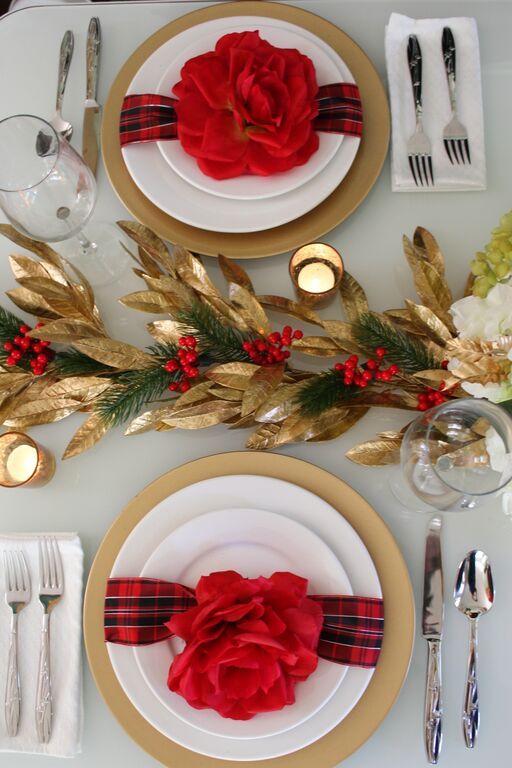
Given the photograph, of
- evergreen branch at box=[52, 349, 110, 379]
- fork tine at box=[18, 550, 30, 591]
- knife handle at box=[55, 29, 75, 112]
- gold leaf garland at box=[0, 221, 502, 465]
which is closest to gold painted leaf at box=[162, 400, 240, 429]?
gold leaf garland at box=[0, 221, 502, 465]

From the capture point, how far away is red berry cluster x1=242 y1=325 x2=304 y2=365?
0.71 meters

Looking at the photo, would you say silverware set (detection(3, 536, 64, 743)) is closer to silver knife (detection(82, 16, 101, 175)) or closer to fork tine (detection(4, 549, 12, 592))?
fork tine (detection(4, 549, 12, 592))

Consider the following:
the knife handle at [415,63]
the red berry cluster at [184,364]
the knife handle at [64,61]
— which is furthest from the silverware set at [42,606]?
the knife handle at [415,63]

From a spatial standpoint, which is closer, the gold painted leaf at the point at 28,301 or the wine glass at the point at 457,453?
the wine glass at the point at 457,453

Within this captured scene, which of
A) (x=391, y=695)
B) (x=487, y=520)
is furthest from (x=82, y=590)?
(x=487, y=520)

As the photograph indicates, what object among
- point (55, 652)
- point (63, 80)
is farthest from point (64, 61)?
point (55, 652)

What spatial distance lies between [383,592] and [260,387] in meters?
0.24

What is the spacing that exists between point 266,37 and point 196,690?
73 centimetres

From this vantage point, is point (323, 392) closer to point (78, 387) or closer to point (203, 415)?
point (203, 415)

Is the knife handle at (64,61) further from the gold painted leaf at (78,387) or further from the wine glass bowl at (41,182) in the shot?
the gold painted leaf at (78,387)

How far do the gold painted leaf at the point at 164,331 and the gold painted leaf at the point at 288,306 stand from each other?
10 centimetres

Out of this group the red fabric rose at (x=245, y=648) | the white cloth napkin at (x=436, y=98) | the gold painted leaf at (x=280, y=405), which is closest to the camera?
the red fabric rose at (x=245, y=648)

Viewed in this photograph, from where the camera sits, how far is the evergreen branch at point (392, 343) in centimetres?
70

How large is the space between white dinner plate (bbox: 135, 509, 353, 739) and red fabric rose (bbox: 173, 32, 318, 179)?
39cm
